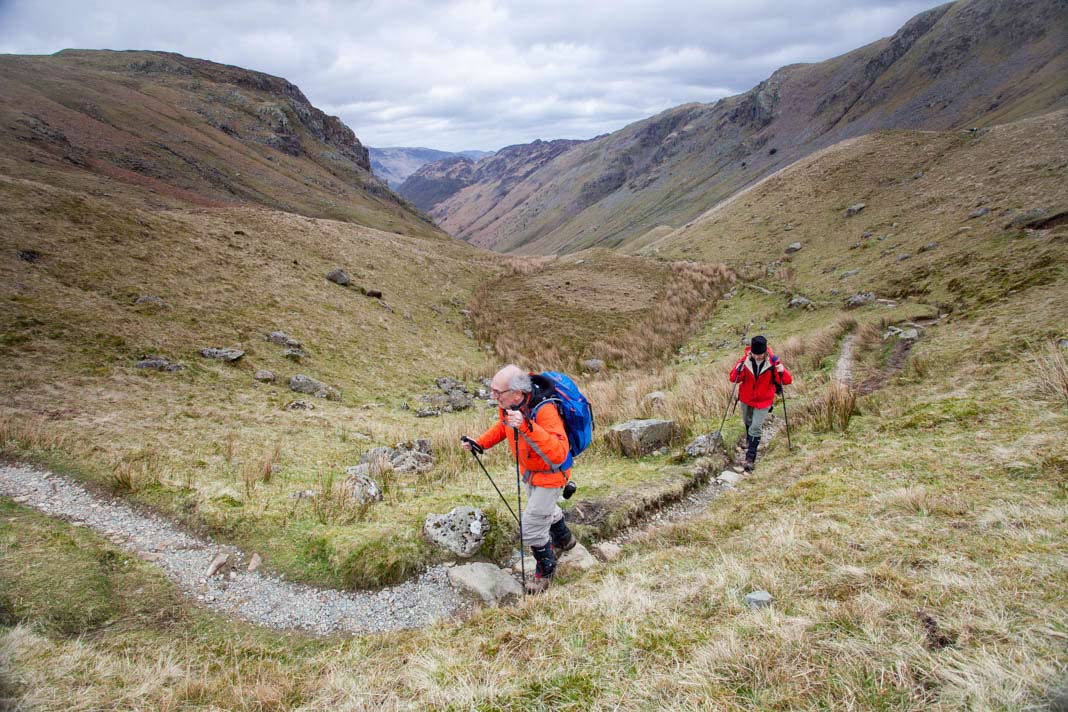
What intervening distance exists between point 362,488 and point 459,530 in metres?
2.02

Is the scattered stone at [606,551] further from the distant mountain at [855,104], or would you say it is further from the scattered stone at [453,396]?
the distant mountain at [855,104]

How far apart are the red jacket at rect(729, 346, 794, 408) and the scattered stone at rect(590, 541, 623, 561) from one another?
3899 mm

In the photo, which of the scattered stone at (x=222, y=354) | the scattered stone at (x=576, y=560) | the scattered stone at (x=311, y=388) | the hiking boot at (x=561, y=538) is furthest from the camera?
the scattered stone at (x=311, y=388)

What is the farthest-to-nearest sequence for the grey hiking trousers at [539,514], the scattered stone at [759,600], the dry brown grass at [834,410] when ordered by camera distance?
the dry brown grass at [834,410] < the grey hiking trousers at [539,514] < the scattered stone at [759,600]

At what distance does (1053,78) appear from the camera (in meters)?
66.0

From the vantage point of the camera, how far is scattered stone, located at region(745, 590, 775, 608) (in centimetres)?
374

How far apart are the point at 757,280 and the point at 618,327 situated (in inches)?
360

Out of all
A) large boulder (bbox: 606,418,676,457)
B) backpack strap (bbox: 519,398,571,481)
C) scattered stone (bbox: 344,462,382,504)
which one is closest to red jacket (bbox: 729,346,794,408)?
large boulder (bbox: 606,418,676,457)

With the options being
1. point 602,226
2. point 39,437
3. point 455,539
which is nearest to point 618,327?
point 455,539

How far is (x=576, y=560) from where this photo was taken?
585 cm

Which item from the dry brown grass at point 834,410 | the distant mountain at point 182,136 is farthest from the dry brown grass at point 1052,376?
the distant mountain at point 182,136

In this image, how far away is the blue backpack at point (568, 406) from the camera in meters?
5.02

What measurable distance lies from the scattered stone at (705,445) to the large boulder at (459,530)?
437 cm

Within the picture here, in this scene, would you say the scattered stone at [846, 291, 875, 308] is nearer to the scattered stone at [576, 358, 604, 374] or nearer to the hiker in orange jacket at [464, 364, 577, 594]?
the scattered stone at [576, 358, 604, 374]
